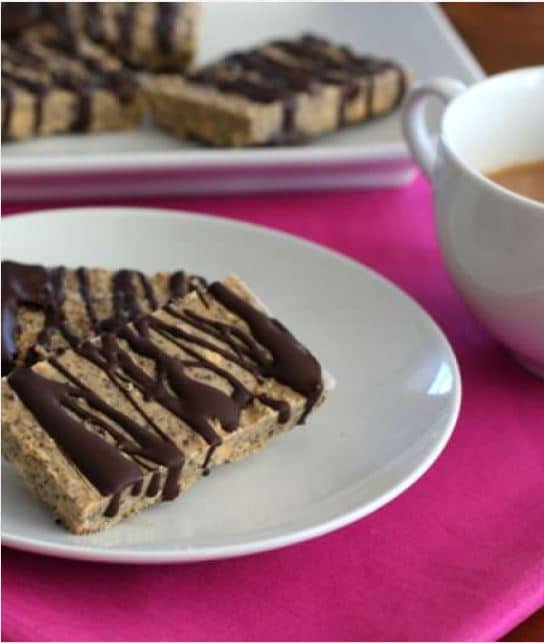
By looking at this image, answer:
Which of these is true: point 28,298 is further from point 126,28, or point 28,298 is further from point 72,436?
point 126,28

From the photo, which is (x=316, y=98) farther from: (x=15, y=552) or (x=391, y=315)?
(x=15, y=552)

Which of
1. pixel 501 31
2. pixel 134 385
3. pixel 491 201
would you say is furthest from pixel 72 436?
pixel 501 31

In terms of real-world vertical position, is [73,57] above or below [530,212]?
below

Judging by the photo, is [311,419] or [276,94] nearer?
[311,419]

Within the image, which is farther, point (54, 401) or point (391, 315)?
point (391, 315)

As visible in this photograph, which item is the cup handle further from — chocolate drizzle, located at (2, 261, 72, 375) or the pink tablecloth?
chocolate drizzle, located at (2, 261, 72, 375)

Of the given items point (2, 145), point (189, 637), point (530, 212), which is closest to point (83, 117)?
point (2, 145)

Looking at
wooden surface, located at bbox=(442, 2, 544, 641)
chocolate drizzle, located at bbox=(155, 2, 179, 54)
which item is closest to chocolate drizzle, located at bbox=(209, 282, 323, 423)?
chocolate drizzle, located at bbox=(155, 2, 179, 54)
